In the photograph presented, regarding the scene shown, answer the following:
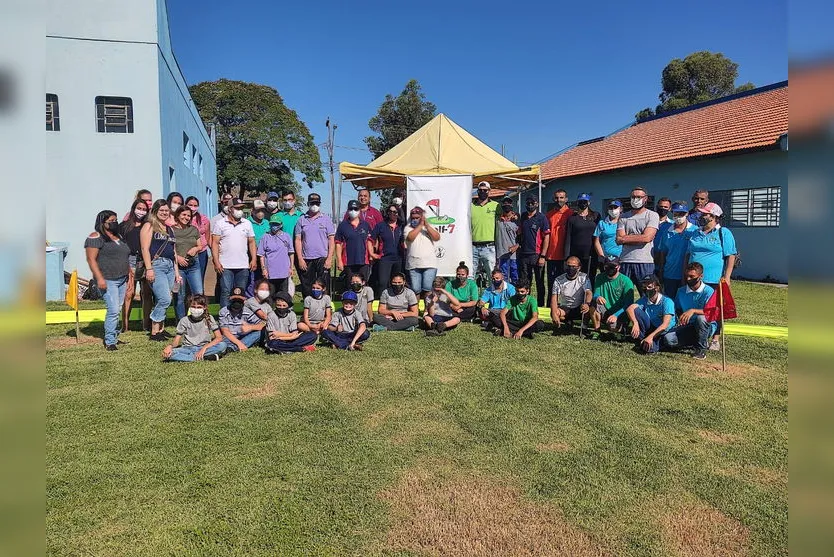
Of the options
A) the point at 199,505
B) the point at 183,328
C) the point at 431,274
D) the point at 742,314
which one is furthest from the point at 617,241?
the point at 199,505

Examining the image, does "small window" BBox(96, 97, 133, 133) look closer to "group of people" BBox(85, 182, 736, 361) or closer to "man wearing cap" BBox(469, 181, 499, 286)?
"group of people" BBox(85, 182, 736, 361)

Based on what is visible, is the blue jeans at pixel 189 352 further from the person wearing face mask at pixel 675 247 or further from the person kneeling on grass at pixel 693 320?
the person wearing face mask at pixel 675 247

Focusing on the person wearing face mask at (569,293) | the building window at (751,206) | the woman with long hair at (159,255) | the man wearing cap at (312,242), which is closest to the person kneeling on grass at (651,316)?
the person wearing face mask at (569,293)

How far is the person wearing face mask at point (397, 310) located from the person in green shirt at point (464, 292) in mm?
651

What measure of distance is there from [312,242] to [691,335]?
16.7 ft

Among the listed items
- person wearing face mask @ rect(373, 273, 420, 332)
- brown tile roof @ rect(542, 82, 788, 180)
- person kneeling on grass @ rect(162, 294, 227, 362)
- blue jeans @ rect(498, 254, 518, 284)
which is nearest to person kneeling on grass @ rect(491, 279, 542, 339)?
blue jeans @ rect(498, 254, 518, 284)

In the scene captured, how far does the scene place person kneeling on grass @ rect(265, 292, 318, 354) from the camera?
659 cm

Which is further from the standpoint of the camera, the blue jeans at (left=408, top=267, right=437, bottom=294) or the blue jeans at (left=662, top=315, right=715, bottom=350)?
the blue jeans at (left=408, top=267, right=437, bottom=294)

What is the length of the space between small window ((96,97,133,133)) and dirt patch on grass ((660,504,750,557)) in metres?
12.8

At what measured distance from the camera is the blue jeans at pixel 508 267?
8828mm

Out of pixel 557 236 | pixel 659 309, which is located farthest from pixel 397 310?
pixel 659 309

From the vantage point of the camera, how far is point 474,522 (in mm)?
2965

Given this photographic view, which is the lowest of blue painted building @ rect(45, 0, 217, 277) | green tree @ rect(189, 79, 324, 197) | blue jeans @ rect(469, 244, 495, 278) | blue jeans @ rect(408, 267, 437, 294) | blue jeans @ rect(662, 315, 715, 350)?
blue jeans @ rect(662, 315, 715, 350)
